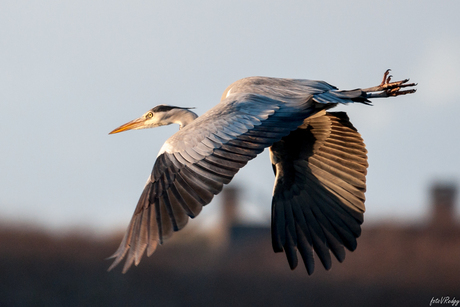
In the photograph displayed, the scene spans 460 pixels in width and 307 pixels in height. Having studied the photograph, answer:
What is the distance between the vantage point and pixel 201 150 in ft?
25.2

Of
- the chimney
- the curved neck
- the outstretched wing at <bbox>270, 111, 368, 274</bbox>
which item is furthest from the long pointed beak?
the chimney

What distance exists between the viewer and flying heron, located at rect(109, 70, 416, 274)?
7.46 m

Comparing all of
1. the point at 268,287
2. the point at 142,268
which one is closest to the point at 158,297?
the point at 142,268

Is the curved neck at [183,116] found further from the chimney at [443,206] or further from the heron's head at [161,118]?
the chimney at [443,206]

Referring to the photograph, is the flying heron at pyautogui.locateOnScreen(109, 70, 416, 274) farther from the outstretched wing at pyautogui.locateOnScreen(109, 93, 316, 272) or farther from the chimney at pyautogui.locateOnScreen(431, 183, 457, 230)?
the chimney at pyautogui.locateOnScreen(431, 183, 457, 230)

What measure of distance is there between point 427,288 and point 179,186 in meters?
34.3

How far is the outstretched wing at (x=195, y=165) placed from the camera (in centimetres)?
737

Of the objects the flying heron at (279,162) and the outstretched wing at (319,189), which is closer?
the flying heron at (279,162)

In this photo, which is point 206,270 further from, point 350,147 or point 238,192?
point 350,147

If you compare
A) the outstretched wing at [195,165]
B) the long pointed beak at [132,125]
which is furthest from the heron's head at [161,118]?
the outstretched wing at [195,165]

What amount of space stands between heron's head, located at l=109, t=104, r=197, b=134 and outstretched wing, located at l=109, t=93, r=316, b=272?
5.55ft

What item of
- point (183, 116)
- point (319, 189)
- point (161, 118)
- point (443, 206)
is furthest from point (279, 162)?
point (443, 206)

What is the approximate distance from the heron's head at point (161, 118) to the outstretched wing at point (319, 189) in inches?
42.6

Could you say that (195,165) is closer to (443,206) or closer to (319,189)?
(319,189)
